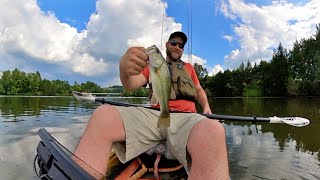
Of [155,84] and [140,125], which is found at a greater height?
[155,84]

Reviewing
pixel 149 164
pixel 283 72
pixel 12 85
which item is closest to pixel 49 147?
pixel 149 164

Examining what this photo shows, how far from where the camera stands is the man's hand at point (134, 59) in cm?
232

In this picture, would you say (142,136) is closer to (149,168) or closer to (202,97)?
(149,168)

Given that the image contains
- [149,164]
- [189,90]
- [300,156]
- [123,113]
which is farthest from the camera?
[300,156]

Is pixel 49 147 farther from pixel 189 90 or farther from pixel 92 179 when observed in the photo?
pixel 189 90

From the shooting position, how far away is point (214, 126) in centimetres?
235

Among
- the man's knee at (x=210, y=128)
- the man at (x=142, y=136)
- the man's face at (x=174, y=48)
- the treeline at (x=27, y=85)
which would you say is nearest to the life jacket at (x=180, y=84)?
the man's face at (x=174, y=48)

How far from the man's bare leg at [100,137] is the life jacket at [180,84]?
0.79 meters

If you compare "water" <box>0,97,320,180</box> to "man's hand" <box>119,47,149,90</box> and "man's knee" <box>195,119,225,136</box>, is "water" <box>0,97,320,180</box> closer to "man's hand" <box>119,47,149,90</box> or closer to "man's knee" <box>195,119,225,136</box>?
"man's knee" <box>195,119,225,136</box>

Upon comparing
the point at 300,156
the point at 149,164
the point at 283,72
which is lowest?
the point at 300,156

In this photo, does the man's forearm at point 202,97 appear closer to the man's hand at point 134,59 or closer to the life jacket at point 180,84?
the life jacket at point 180,84

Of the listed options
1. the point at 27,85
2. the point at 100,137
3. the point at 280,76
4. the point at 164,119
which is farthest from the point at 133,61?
the point at 27,85

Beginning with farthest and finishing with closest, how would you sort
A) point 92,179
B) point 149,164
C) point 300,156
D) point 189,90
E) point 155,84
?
point 300,156 → point 189,90 → point 149,164 → point 155,84 → point 92,179

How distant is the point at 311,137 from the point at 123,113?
9.34 meters
